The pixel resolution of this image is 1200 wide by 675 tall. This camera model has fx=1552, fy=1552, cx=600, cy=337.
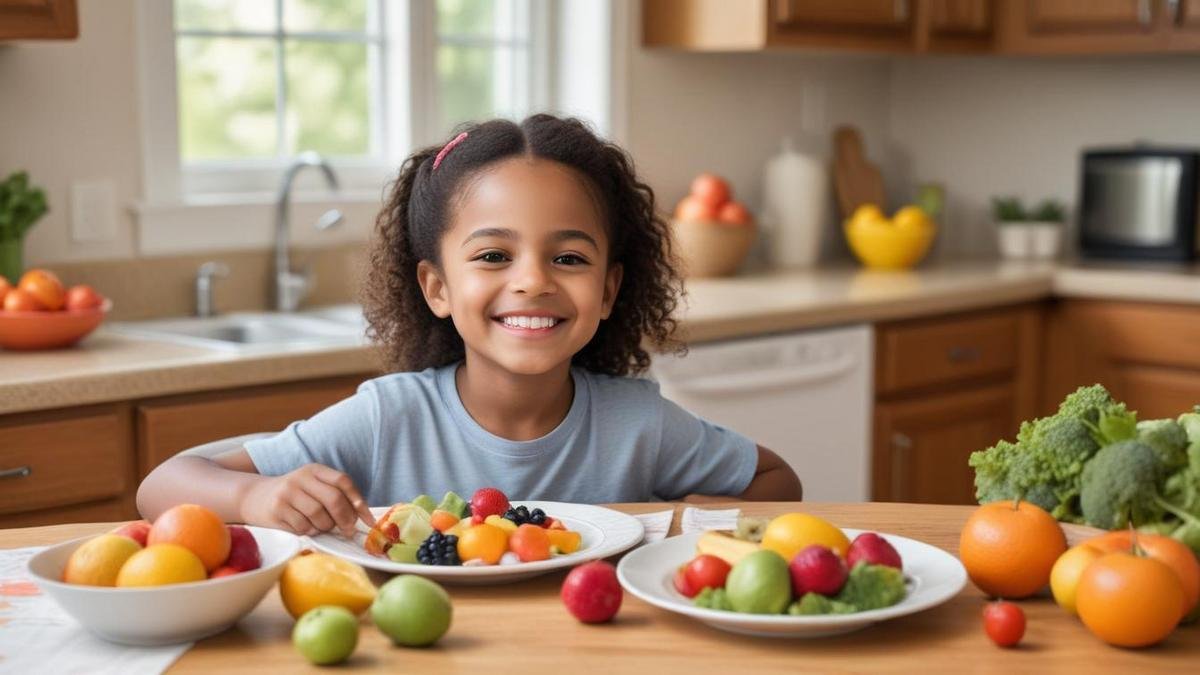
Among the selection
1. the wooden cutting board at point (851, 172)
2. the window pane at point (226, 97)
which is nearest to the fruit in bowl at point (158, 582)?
the window pane at point (226, 97)

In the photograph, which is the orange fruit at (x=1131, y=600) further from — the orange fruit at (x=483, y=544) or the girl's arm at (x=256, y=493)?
the girl's arm at (x=256, y=493)

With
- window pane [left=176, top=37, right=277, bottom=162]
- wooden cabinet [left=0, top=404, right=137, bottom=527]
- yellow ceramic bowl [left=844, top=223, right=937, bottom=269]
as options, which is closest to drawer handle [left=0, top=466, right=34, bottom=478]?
wooden cabinet [left=0, top=404, right=137, bottom=527]

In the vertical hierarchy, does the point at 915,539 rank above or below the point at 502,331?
below

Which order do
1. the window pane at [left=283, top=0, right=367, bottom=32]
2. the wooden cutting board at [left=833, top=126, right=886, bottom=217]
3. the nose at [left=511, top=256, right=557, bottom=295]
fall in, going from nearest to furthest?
the nose at [left=511, top=256, right=557, bottom=295]
the window pane at [left=283, top=0, right=367, bottom=32]
the wooden cutting board at [left=833, top=126, right=886, bottom=217]

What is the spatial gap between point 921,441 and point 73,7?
2.13 meters

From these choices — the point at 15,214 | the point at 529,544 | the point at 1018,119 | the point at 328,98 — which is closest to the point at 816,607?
the point at 529,544

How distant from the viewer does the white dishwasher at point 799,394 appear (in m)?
3.15

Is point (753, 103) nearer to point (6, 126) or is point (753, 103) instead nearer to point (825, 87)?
point (825, 87)

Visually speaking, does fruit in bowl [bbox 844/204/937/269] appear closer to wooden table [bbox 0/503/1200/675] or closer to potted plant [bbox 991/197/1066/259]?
potted plant [bbox 991/197/1066/259]

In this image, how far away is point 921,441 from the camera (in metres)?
3.67

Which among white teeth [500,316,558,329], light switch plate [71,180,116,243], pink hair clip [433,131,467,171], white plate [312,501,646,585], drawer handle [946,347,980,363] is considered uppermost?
pink hair clip [433,131,467,171]

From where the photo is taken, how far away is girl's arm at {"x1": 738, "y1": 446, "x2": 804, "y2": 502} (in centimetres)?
189

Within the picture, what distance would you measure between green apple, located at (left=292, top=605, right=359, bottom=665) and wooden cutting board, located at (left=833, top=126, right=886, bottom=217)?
344cm

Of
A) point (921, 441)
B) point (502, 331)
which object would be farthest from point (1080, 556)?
point (921, 441)
